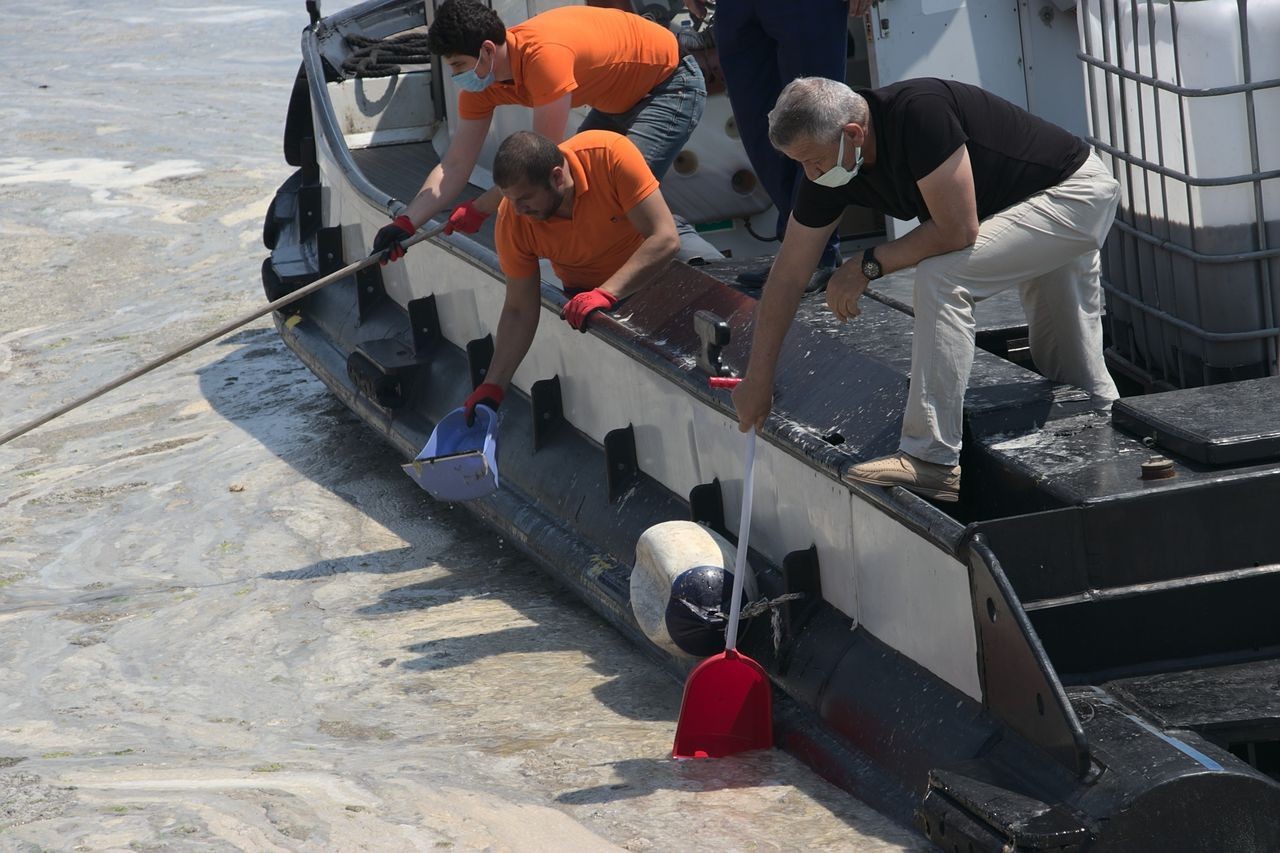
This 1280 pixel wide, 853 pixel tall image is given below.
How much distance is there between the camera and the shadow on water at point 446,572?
443 centimetres

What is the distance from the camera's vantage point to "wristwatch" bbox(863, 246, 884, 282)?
13.9 ft

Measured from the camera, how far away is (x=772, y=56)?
578 centimetres

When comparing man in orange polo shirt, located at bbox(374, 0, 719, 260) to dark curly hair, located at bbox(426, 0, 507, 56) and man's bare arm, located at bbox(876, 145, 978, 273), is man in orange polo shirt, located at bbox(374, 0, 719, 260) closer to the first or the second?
dark curly hair, located at bbox(426, 0, 507, 56)

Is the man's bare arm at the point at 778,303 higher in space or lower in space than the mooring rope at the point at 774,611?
higher

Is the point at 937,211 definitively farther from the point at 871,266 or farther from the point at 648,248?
the point at 648,248

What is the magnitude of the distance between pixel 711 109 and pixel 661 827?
364cm

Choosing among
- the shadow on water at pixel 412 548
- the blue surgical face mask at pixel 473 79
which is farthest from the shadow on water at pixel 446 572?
the blue surgical face mask at pixel 473 79

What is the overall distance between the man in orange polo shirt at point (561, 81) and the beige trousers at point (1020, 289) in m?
1.73

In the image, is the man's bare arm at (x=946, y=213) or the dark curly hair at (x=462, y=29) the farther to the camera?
the dark curly hair at (x=462, y=29)

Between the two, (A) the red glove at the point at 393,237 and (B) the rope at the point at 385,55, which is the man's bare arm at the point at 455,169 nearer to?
(A) the red glove at the point at 393,237

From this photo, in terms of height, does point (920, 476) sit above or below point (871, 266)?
below

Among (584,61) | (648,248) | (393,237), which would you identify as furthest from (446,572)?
(584,61)

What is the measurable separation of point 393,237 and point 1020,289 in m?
2.78

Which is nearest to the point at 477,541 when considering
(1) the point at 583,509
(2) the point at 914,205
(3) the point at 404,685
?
(1) the point at 583,509
